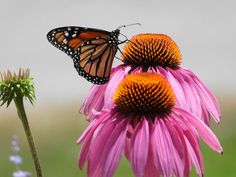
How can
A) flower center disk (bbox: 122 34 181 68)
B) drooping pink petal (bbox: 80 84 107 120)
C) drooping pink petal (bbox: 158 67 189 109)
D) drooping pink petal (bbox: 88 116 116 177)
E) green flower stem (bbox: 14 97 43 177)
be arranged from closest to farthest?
drooping pink petal (bbox: 88 116 116 177) < green flower stem (bbox: 14 97 43 177) < drooping pink petal (bbox: 158 67 189 109) < drooping pink petal (bbox: 80 84 107 120) < flower center disk (bbox: 122 34 181 68)

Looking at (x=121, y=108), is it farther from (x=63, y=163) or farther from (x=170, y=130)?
(x=63, y=163)

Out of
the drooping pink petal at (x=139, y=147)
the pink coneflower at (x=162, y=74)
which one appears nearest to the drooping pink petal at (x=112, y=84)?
the pink coneflower at (x=162, y=74)

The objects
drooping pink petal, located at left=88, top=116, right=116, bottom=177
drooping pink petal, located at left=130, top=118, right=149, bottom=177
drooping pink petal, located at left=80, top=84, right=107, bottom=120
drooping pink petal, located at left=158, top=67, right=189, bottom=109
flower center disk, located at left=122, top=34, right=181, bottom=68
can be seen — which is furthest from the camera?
flower center disk, located at left=122, top=34, right=181, bottom=68

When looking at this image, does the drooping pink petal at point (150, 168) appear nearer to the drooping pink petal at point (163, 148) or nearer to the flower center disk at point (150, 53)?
the drooping pink petal at point (163, 148)

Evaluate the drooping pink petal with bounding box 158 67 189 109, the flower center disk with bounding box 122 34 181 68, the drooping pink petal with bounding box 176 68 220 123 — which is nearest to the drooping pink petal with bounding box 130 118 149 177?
the drooping pink petal with bounding box 158 67 189 109

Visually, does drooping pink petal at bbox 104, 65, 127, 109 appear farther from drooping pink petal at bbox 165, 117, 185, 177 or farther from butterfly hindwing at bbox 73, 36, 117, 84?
drooping pink petal at bbox 165, 117, 185, 177

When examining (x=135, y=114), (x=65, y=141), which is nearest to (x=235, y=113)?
(x=65, y=141)

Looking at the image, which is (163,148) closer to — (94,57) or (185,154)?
(185,154)
